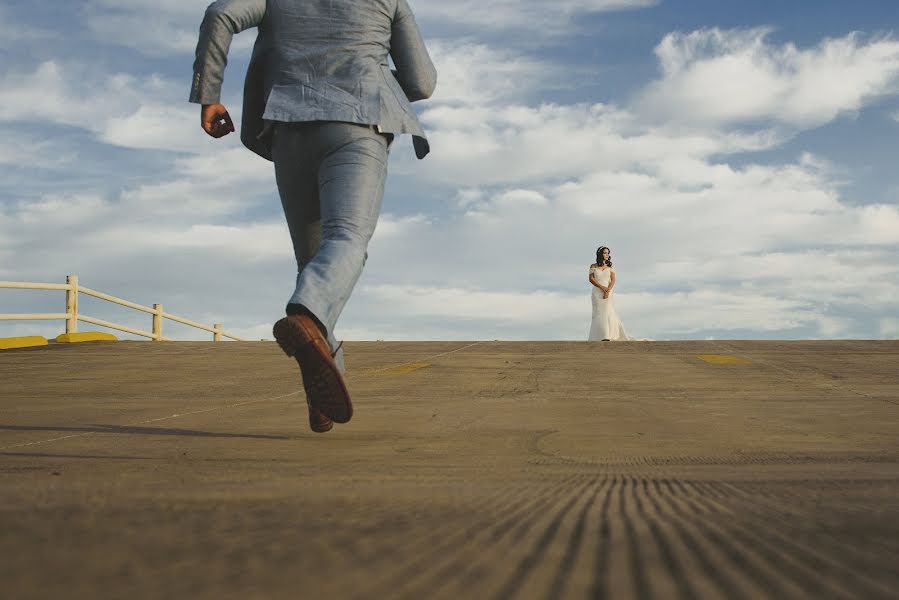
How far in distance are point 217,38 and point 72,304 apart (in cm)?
1302

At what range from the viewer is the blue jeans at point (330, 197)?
2855 mm

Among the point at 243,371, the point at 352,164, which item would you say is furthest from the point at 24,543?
the point at 243,371

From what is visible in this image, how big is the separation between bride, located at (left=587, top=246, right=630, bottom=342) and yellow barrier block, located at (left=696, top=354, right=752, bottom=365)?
24.5 ft

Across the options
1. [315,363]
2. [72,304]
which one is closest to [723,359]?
[315,363]

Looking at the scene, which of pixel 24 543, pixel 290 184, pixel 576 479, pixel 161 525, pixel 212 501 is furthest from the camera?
pixel 290 184

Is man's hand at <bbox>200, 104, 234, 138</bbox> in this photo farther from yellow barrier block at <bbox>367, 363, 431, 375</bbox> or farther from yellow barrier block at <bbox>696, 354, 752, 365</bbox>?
yellow barrier block at <bbox>696, 354, 752, 365</bbox>

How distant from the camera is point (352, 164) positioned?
3186 mm

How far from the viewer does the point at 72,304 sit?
1506 centimetres

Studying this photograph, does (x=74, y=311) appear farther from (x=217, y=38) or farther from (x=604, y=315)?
(x=217, y=38)

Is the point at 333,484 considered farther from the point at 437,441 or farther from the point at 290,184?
the point at 290,184

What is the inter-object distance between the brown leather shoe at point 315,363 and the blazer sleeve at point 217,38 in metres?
1.23

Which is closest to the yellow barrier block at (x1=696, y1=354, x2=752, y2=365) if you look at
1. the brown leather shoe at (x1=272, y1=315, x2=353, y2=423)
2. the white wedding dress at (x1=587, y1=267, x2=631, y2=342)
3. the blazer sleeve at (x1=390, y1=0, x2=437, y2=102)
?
the blazer sleeve at (x1=390, y1=0, x2=437, y2=102)

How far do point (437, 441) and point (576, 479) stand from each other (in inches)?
44.1

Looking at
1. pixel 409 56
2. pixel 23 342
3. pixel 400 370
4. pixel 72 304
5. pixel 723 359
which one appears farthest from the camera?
pixel 72 304
